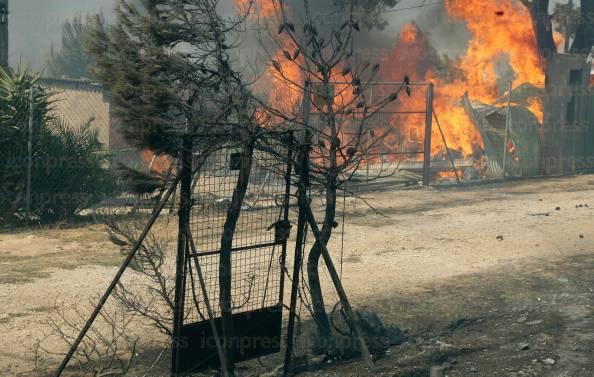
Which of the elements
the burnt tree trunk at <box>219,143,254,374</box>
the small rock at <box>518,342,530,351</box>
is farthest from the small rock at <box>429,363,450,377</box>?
the burnt tree trunk at <box>219,143,254,374</box>

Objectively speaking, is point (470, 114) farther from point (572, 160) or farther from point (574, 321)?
point (574, 321)

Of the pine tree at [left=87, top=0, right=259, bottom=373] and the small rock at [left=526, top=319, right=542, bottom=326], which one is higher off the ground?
the pine tree at [left=87, top=0, right=259, bottom=373]

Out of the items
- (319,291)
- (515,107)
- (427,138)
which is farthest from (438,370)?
(515,107)

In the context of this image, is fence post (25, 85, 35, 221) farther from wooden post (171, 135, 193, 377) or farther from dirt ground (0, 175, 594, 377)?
wooden post (171, 135, 193, 377)

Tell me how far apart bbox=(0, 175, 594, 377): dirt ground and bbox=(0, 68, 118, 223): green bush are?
0.72 m

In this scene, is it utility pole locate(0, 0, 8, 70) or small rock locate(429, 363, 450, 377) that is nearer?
small rock locate(429, 363, 450, 377)

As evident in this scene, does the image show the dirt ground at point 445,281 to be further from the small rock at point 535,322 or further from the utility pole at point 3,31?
the utility pole at point 3,31

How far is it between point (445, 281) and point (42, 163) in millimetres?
7874

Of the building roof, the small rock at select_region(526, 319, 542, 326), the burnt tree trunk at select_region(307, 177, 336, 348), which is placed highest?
the building roof

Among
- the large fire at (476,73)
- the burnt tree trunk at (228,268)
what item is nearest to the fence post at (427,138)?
the large fire at (476,73)

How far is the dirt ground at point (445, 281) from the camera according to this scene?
668 cm

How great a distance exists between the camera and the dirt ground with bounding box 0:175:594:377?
21.9 ft

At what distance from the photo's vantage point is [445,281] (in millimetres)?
9688

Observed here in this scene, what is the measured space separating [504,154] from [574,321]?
1308cm
